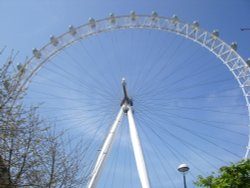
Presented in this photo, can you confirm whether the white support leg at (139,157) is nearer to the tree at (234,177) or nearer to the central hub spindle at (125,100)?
the central hub spindle at (125,100)

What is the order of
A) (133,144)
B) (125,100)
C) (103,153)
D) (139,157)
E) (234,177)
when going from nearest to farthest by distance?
(234,177) → (139,157) → (133,144) → (103,153) → (125,100)

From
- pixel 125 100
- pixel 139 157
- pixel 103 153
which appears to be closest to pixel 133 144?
pixel 139 157

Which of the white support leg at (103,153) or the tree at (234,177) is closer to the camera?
the tree at (234,177)

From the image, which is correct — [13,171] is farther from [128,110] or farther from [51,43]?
[51,43]

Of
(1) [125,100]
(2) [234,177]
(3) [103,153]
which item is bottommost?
(2) [234,177]

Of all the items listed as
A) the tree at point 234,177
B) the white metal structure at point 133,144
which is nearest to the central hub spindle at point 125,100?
the white metal structure at point 133,144

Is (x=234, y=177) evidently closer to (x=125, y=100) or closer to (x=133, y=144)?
(x=133, y=144)

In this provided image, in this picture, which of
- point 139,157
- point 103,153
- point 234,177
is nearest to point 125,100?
point 103,153

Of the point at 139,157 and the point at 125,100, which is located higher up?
the point at 125,100

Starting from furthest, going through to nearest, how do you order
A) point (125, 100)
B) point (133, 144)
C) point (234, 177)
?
point (125, 100) → point (133, 144) → point (234, 177)

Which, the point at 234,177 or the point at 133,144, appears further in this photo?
the point at 133,144

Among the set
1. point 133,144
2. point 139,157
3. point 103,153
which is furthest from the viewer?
point 103,153

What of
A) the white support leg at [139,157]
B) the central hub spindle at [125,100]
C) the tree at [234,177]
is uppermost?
the central hub spindle at [125,100]

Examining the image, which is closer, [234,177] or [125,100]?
[234,177]
